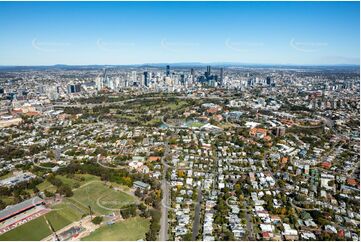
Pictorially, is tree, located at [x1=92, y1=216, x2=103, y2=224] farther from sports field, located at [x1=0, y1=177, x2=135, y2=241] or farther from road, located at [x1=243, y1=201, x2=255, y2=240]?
road, located at [x1=243, y1=201, x2=255, y2=240]

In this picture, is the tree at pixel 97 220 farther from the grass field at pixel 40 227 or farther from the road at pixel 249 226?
the road at pixel 249 226

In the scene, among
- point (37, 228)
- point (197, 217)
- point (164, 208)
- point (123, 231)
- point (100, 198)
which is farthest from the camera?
point (100, 198)

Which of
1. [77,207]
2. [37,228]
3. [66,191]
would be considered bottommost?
[37,228]

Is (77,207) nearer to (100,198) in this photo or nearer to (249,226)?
(100,198)

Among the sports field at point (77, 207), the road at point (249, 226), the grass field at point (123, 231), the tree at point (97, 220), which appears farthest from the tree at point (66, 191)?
the road at point (249, 226)

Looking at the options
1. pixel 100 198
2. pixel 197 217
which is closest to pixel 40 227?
pixel 100 198

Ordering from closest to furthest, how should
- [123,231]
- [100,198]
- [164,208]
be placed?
[123,231]
[164,208]
[100,198]

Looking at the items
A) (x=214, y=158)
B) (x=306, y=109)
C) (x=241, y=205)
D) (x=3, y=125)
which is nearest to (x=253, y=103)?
(x=306, y=109)
